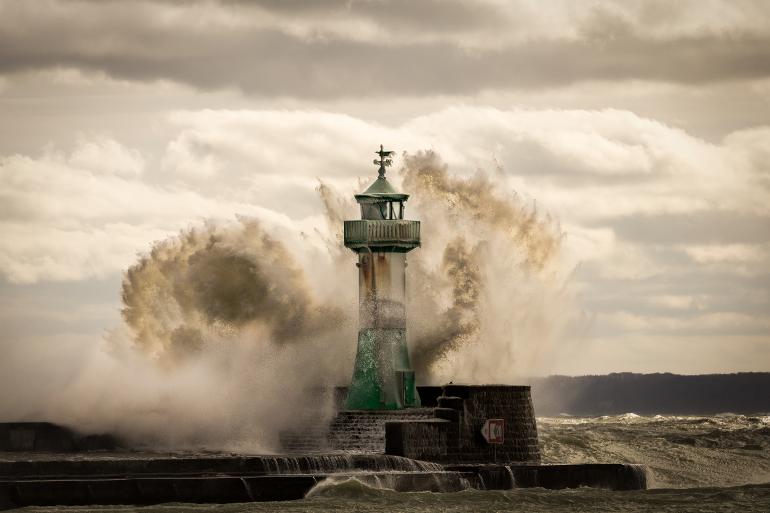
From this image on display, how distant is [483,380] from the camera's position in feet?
141

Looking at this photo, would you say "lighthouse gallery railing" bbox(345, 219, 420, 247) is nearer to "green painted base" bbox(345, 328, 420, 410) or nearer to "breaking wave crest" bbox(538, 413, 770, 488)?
"green painted base" bbox(345, 328, 420, 410)

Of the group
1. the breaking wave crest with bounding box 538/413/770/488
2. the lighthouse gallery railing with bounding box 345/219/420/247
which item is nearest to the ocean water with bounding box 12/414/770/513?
the breaking wave crest with bounding box 538/413/770/488

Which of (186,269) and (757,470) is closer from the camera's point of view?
(186,269)

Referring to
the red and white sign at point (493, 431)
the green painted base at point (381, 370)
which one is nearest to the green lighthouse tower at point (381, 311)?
the green painted base at point (381, 370)

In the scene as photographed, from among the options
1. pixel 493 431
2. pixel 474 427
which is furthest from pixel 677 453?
pixel 474 427

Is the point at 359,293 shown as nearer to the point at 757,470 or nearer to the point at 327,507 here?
the point at 327,507

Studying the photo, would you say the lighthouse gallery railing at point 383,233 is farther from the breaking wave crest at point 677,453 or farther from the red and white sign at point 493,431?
the breaking wave crest at point 677,453

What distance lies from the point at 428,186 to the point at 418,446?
9.85 metres

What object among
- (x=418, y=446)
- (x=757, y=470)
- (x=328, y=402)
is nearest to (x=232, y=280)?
(x=328, y=402)

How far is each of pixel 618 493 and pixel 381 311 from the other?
6.93 metres

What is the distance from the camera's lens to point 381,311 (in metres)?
37.5

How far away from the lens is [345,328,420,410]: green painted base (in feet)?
123

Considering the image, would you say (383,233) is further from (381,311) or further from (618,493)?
(618,493)

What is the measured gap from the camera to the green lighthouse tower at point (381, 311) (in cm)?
3753
